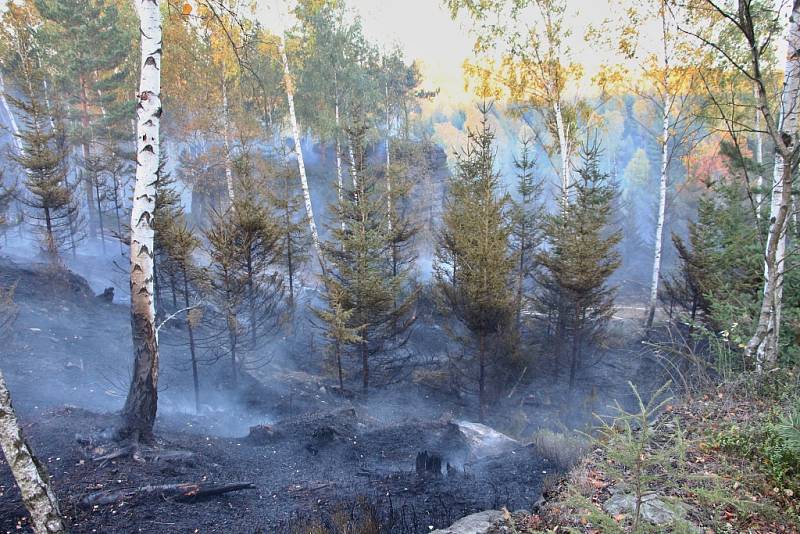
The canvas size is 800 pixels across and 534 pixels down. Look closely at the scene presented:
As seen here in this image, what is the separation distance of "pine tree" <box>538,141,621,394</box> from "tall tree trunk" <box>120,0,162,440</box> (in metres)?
11.4

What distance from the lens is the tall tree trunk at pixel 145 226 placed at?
4.91 m

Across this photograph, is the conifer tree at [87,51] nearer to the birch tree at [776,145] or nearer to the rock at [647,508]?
the birch tree at [776,145]

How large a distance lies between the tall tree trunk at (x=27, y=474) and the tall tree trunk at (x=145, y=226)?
229cm

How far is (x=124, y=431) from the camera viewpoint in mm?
5875

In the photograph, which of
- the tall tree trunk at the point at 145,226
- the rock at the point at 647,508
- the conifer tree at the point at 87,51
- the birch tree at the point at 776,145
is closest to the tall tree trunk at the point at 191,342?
the tall tree trunk at the point at 145,226

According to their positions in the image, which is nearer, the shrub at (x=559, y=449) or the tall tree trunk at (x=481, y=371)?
the shrub at (x=559, y=449)

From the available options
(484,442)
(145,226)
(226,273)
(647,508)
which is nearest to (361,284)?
(226,273)

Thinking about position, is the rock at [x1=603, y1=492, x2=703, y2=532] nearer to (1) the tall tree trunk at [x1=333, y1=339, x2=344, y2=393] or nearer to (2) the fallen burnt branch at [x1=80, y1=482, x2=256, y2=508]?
(2) the fallen burnt branch at [x1=80, y1=482, x2=256, y2=508]

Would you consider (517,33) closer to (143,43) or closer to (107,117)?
(143,43)

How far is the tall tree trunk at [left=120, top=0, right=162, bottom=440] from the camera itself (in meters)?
4.91

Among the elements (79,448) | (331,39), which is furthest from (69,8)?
(79,448)

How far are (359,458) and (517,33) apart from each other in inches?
536

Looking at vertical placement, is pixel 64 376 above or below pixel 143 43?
below

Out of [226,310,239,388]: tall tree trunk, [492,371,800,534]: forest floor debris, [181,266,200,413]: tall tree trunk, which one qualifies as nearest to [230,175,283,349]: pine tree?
[226,310,239,388]: tall tree trunk
